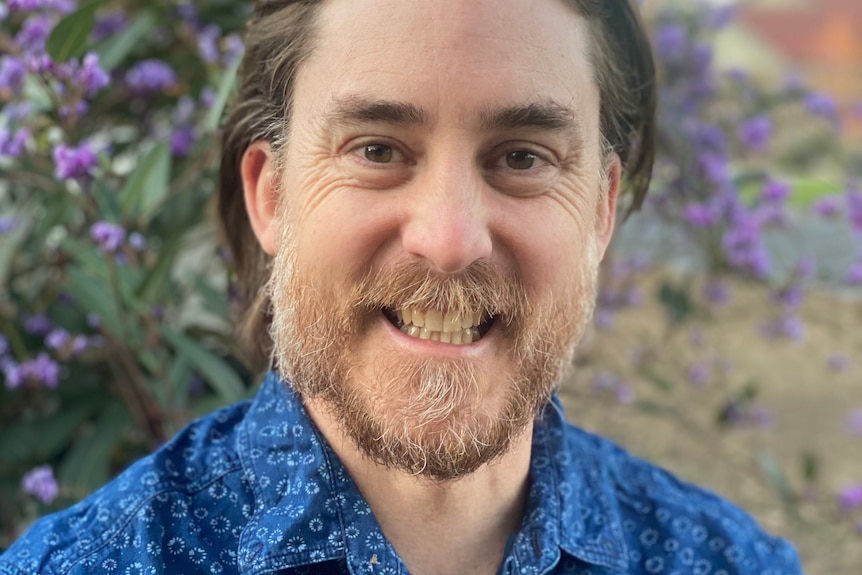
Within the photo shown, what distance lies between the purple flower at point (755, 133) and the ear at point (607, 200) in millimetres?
2073

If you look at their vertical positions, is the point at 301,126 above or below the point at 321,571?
above

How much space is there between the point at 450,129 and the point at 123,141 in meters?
1.79

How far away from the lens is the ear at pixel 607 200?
5.34 feet

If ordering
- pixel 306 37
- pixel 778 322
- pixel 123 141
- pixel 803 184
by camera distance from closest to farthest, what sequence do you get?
1. pixel 306 37
2. pixel 123 141
3. pixel 778 322
4. pixel 803 184

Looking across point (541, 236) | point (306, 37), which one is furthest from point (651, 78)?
point (306, 37)

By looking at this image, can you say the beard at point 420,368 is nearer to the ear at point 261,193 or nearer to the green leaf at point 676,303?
the ear at point 261,193

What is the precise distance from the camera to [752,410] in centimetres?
356

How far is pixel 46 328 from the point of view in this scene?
231cm

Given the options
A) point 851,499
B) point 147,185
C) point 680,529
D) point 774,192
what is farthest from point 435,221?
point 851,499

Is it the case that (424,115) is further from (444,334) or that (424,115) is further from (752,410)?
(752,410)

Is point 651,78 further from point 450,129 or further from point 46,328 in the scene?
point 46,328

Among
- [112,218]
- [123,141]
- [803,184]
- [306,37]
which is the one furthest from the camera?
[803,184]

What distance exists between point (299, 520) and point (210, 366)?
908 mm

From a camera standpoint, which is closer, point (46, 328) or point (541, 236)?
point (541, 236)
